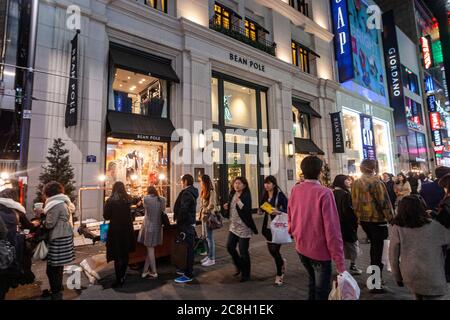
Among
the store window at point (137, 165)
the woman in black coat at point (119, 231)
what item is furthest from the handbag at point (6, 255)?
the store window at point (137, 165)

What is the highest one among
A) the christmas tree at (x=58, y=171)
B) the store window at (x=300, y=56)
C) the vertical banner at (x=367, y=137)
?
the store window at (x=300, y=56)

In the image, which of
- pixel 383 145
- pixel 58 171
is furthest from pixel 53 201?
pixel 383 145

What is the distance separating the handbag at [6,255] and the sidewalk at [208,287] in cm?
139

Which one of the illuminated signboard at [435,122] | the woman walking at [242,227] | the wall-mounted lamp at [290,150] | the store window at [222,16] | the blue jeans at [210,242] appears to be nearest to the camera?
the woman walking at [242,227]

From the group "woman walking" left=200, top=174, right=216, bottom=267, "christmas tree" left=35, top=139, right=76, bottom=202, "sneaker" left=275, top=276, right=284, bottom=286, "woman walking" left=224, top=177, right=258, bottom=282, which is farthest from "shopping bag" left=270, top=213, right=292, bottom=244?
"christmas tree" left=35, top=139, right=76, bottom=202

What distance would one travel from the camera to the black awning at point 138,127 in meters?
9.70

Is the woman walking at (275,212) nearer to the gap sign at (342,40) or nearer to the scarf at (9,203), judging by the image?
the scarf at (9,203)

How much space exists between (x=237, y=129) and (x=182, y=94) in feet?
13.0

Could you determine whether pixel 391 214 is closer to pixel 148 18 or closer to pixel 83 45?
pixel 83 45

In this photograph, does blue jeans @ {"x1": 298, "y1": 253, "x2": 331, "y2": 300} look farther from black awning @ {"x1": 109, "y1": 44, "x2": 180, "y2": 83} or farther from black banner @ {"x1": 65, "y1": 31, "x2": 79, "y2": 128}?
black awning @ {"x1": 109, "y1": 44, "x2": 180, "y2": 83}

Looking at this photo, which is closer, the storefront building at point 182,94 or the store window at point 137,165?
the storefront building at point 182,94

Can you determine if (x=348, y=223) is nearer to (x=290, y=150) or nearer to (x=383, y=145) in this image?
(x=290, y=150)

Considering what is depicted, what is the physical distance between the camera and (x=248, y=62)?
14.6 meters

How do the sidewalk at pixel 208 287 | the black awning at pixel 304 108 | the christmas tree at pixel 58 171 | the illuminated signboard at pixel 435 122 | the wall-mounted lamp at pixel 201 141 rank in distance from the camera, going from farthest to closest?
1. the illuminated signboard at pixel 435 122
2. the black awning at pixel 304 108
3. the wall-mounted lamp at pixel 201 141
4. the christmas tree at pixel 58 171
5. the sidewalk at pixel 208 287
